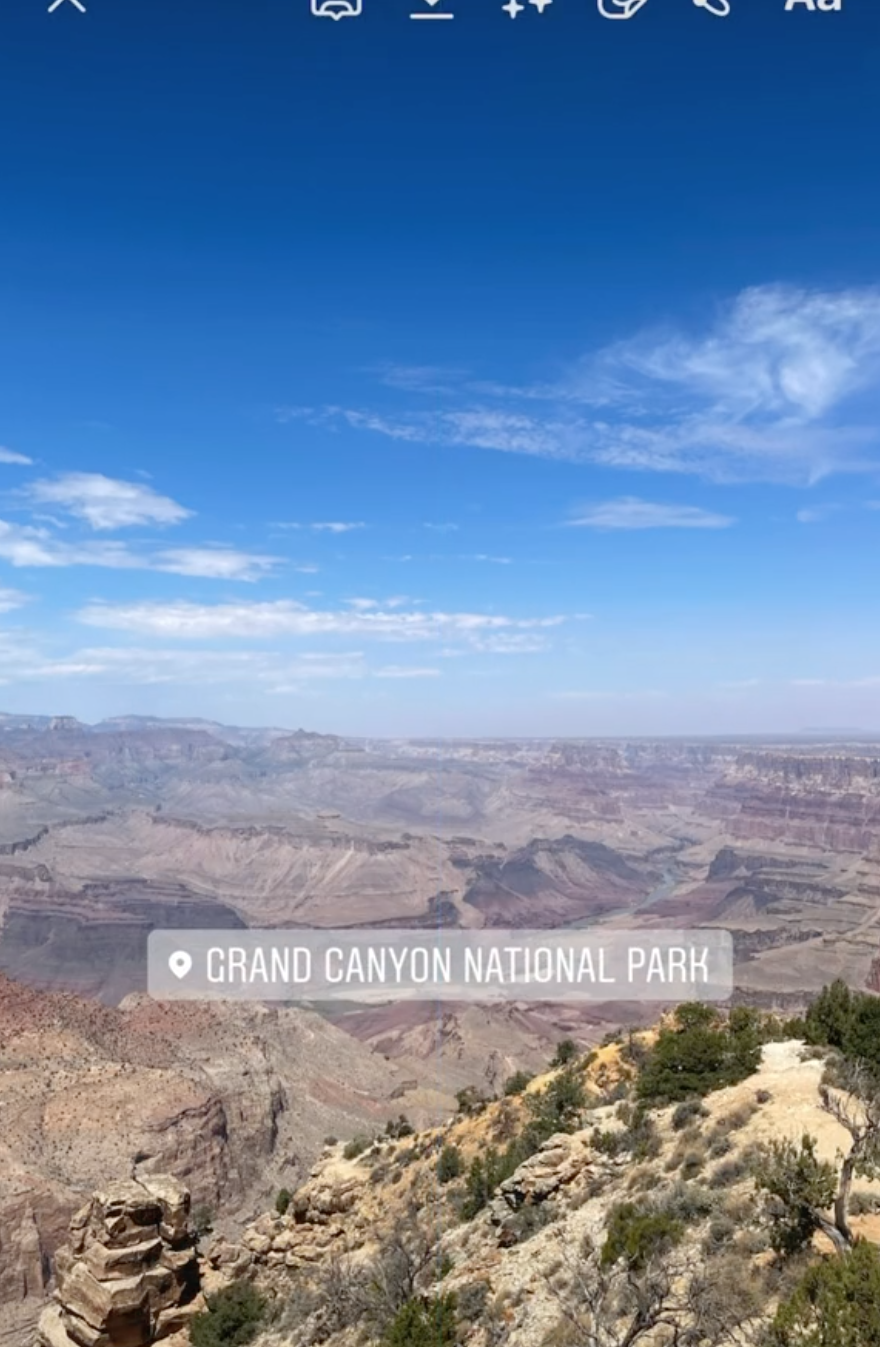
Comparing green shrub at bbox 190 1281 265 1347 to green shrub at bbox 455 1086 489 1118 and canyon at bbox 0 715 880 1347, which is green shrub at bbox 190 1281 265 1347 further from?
green shrub at bbox 455 1086 489 1118

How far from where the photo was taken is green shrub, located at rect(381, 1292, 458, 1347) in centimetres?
1051

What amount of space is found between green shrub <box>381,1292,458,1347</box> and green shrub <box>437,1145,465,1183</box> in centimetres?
815

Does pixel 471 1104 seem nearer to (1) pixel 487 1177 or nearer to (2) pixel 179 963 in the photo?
(1) pixel 487 1177

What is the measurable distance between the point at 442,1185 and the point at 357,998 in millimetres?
99941

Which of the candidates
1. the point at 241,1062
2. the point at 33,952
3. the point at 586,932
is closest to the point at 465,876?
the point at 586,932

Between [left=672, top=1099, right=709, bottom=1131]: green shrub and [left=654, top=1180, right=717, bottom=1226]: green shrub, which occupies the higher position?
[left=654, top=1180, right=717, bottom=1226]: green shrub

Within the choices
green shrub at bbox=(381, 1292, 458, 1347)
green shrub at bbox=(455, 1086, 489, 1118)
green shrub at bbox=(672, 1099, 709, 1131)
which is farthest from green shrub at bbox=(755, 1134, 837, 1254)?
green shrub at bbox=(455, 1086, 489, 1118)

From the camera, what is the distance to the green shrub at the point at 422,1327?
414 inches

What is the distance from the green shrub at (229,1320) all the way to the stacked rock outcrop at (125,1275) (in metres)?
0.66

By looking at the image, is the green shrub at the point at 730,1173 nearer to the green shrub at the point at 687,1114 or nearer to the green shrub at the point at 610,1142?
the green shrub at the point at 687,1114

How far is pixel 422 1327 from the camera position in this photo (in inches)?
420

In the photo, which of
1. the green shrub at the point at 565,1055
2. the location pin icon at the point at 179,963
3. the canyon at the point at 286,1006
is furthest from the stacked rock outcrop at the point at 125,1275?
the location pin icon at the point at 179,963

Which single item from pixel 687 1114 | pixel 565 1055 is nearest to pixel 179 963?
pixel 565 1055

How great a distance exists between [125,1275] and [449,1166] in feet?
23.1
